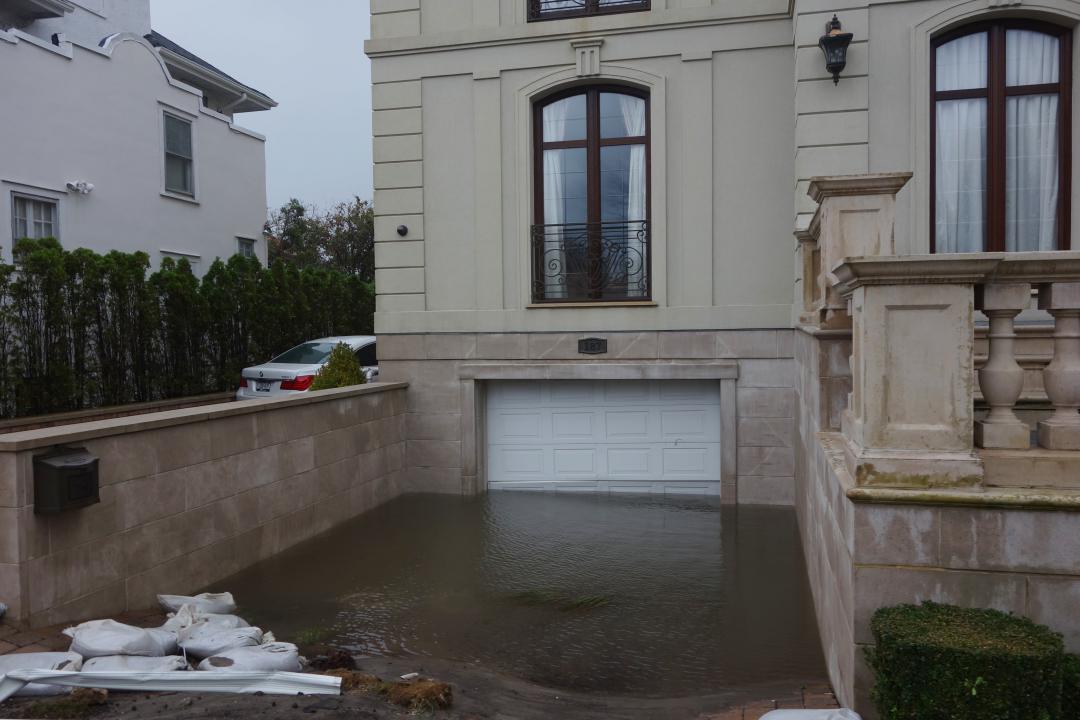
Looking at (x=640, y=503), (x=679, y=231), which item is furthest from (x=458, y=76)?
(x=640, y=503)

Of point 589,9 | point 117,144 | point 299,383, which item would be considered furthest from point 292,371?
point 117,144

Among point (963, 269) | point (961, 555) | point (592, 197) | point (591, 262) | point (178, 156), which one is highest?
point (178, 156)

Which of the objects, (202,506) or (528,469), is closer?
(202,506)

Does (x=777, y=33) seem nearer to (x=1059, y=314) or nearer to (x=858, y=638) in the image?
(x=1059, y=314)

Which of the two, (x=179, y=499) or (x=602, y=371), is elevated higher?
(x=602, y=371)

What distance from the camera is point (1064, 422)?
A: 12.3ft

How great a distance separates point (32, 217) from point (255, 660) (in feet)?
41.9

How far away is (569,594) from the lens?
6.35 m

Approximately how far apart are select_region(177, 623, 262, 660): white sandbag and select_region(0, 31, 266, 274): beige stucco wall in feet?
36.8

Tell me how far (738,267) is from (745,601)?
431 centimetres

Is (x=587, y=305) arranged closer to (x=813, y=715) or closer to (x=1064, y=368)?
(x=1064, y=368)

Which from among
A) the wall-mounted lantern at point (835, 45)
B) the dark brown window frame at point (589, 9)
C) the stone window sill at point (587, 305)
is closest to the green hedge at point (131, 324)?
the stone window sill at point (587, 305)

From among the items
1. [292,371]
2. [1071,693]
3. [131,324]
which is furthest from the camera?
[131,324]

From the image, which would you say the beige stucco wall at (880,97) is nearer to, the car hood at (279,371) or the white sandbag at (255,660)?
the white sandbag at (255,660)
